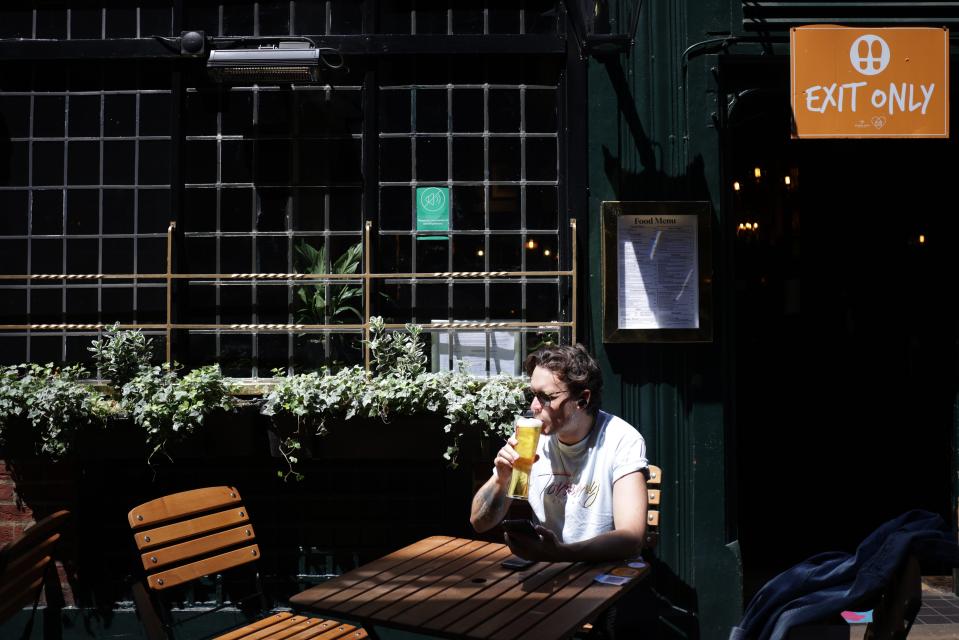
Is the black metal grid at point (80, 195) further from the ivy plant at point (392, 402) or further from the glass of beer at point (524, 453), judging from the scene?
the glass of beer at point (524, 453)

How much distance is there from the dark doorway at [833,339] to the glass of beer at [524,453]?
4.00m

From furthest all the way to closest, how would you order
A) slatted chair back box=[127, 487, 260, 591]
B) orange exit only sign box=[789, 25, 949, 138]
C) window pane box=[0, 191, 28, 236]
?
window pane box=[0, 191, 28, 236] < orange exit only sign box=[789, 25, 949, 138] < slatted chair back box=[127, 487, 260, 591]

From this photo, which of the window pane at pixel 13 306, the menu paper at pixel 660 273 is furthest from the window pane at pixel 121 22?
the menu paper at pixel 660 273

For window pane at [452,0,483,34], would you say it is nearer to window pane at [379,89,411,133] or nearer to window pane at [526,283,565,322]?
window pane at [379,89,411,133]

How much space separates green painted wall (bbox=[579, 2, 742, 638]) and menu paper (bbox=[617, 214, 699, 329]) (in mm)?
132

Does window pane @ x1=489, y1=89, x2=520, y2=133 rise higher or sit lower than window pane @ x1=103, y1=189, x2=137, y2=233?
higher

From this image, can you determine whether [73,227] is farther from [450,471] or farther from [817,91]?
[817,91]

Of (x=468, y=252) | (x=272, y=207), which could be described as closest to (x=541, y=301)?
(x=468, y=252)

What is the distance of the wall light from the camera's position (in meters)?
5.09

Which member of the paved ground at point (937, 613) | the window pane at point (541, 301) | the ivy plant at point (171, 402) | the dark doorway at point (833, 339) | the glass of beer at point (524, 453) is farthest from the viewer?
the dark doorway at point (833, 339)

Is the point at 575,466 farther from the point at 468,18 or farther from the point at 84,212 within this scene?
the point at 84,212

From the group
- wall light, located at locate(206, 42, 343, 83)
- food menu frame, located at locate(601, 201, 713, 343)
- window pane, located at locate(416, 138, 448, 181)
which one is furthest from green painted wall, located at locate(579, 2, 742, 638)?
wall light, located at locate(206, 42, 343, 83)

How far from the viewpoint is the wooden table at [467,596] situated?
2.71 metres

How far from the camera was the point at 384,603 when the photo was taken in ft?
9.69
